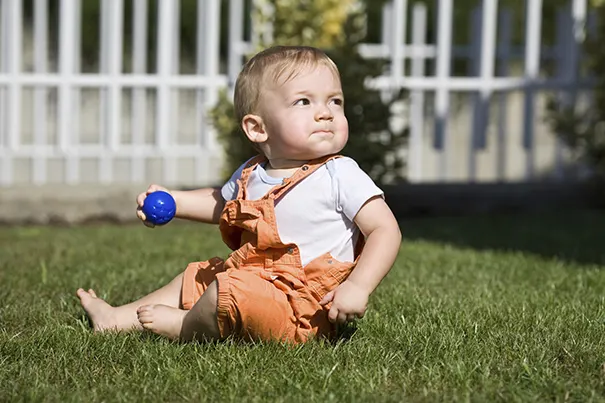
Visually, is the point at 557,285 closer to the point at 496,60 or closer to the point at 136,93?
the point at 136,93

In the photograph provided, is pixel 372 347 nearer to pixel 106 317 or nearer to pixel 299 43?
pixel 106 317

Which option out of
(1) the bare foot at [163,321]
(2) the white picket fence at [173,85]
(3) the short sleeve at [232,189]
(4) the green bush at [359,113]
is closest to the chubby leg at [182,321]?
(1) the bare foot at [163,321]

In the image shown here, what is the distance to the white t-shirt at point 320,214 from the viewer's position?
340cm

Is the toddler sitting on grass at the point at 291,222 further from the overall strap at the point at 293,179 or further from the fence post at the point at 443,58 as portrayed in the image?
the fence post at the point at 443,58

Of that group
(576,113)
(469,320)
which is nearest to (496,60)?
(576,113)

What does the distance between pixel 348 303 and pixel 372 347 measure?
8.7 inches

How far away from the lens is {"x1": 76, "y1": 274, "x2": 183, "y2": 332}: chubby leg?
360 cm

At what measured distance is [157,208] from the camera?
3539 mm

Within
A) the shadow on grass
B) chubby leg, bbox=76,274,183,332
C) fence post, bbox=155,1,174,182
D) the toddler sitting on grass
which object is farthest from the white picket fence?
the toddler sitting on grass

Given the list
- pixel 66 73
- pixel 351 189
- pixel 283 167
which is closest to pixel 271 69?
pixel 283 167

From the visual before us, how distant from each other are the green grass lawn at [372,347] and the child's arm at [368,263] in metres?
0.16

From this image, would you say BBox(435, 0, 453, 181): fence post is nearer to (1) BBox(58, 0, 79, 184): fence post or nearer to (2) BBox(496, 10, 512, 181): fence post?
(2) BBox(496, 10, 512, 181): fence post

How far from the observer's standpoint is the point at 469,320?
363 cm

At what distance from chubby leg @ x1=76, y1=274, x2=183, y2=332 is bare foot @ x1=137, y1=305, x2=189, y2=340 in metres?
0.22
